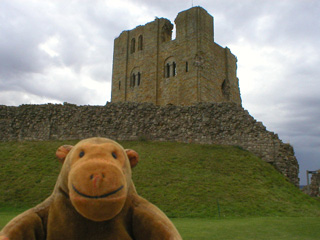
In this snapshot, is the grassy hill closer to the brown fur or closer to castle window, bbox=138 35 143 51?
the brown fur

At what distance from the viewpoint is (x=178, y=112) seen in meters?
17.5

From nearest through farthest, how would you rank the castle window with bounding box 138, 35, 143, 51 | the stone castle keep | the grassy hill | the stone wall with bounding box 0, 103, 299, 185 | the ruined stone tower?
the grassy hill < the stone wall with bounding box 0, 103, 299, 185 < the stone castle keep < the ruined stone tower < the castle window with bounding box 138, 35, 143, 51

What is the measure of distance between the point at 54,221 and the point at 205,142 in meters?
14.4

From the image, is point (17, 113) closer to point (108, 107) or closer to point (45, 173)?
point (108, 107)

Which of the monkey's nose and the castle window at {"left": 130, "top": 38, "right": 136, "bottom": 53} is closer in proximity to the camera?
the monkey's nose

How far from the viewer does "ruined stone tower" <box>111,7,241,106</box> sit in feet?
88.7

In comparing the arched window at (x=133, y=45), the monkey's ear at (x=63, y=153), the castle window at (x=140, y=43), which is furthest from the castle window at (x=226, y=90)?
the monkey's ear at (x=63, y=153)

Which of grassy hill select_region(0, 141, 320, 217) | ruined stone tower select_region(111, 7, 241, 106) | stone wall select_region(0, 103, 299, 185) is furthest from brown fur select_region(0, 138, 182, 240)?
ruined stone tower select_region(111, 7, 241, 106)

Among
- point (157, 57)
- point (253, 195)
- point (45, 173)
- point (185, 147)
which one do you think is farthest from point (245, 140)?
point (157, 57)

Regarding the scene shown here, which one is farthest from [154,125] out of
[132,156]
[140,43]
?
[140,43]

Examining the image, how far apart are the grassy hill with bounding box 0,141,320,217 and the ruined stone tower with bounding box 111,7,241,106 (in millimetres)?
12223

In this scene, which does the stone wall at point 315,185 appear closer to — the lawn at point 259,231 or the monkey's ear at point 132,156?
the lawn at point 259,231

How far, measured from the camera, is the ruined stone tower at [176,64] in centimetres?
2705

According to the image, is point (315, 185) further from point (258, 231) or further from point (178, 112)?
point (258, 231)
